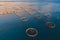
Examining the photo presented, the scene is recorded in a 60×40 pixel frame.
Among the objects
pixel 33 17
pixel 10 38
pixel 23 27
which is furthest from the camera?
pixel 33 17

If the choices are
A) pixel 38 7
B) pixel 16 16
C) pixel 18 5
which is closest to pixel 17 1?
pixel 18 5

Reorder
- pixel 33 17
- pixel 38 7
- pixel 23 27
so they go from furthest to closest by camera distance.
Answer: pixel 38 7 → pixel 33 17 → pixel 23 27

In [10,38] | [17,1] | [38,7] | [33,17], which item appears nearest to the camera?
[10,38]

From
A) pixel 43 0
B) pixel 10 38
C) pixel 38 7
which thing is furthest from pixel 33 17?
pixel 43 0

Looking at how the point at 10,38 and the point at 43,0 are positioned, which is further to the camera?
the point at 43,0

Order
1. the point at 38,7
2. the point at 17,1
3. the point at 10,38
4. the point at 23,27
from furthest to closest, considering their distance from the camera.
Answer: the point at 17,1 → the point at 38,7 → the point at 23,27 → the point at 10,38

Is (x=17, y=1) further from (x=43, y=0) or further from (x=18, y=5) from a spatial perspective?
(x=43, y=0)

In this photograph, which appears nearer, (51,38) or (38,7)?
(51,38)

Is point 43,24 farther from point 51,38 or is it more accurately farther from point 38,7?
point 38,7
